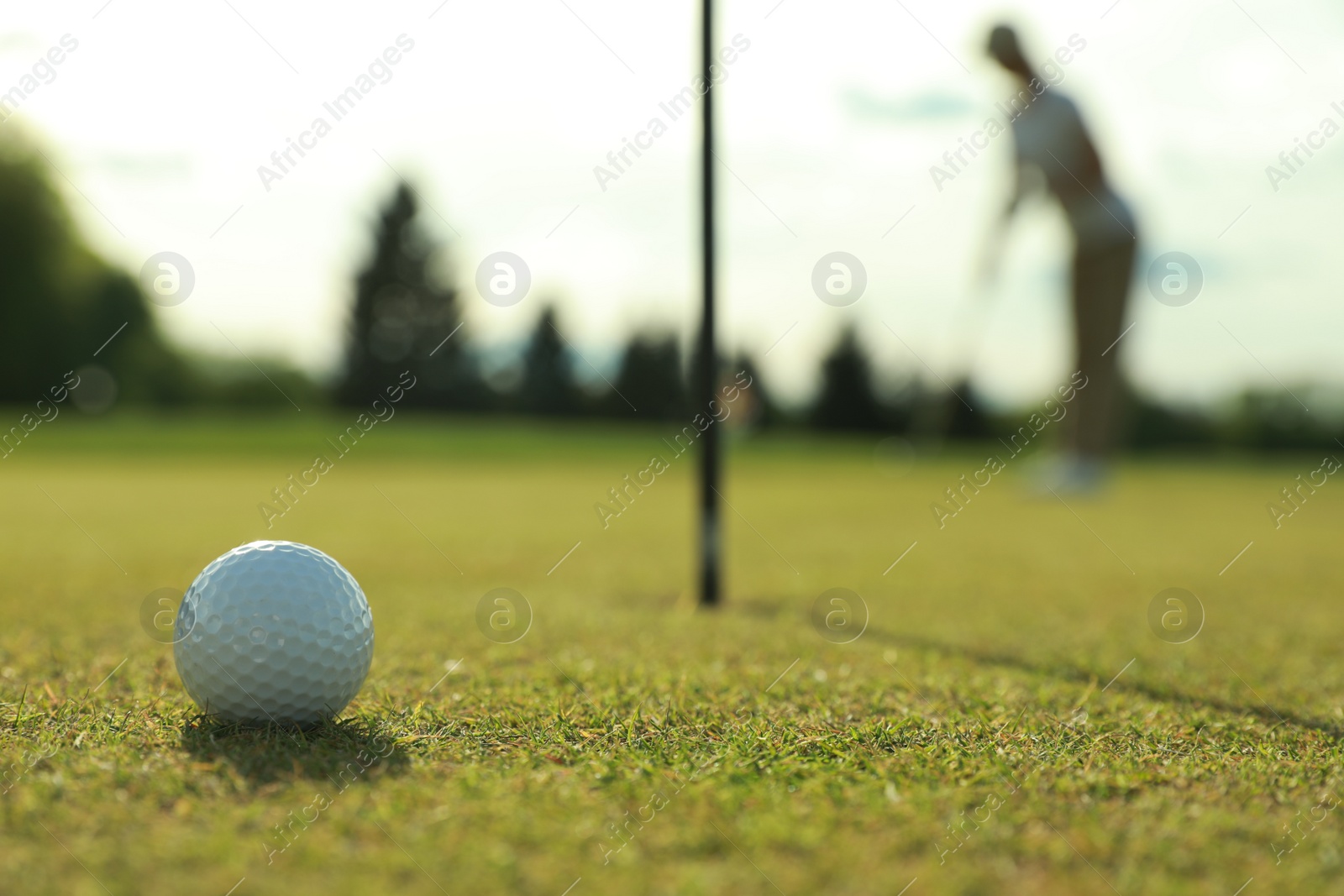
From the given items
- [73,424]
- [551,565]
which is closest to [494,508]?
[551,565]

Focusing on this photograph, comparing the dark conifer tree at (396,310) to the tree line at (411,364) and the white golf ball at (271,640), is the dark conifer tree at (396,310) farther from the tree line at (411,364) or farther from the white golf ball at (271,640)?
the white golf ball at (271,640)

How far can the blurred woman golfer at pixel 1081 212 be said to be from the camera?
21.8 feet

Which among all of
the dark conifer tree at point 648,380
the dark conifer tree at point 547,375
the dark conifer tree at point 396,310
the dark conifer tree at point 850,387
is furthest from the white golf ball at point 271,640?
the dark conifer tree at point 850,387

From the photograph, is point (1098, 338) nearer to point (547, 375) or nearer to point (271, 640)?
point (271, 640)

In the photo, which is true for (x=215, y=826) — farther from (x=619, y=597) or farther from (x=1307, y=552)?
(x=1307, y=552)

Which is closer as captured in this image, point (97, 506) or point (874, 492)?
point (97, 506)

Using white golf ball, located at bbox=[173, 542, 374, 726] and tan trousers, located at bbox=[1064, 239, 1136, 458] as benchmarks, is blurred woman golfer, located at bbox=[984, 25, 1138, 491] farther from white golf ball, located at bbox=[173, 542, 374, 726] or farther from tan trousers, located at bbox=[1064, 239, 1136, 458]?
white golf ball, located at bbox=[173, 542, 374, 726]

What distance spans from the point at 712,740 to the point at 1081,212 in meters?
5.76

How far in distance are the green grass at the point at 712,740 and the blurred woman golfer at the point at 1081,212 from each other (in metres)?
1.47

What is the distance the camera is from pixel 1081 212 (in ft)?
22.2

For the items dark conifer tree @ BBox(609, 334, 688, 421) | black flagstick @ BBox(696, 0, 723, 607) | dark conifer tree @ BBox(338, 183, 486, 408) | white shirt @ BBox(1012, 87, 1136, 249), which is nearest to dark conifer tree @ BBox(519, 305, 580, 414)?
dark conifer tree @ BBox(609, 334, 688, 421)

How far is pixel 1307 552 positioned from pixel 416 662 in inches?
288

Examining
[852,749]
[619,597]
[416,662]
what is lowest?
[619,597]

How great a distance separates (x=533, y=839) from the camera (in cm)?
168
